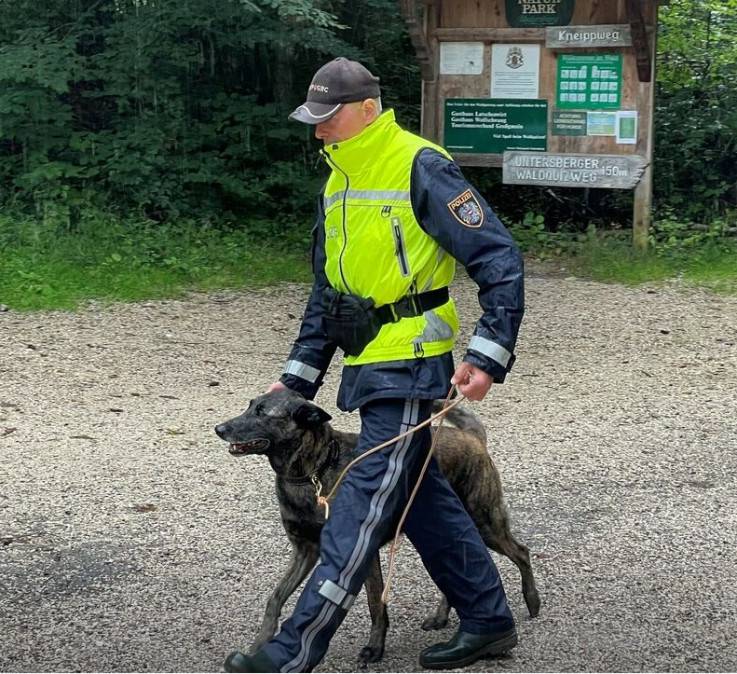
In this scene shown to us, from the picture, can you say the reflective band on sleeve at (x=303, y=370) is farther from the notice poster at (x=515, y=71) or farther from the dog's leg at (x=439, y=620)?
the notice poster at (x=515, y=71)

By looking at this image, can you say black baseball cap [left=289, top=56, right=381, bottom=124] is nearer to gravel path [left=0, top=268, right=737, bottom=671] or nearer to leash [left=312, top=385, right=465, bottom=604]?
leash [left=312, top=385, right=465, bottom=604]

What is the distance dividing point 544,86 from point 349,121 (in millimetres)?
9528

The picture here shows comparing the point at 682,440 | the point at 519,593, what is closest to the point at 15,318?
the point at 682,440

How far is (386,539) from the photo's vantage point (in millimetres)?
3889

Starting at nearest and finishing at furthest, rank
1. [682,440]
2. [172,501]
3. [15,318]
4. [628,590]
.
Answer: [628,590] → [172,501] → [682,440] → [15,318]

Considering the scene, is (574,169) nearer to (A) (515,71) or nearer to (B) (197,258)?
(A) (515,71)

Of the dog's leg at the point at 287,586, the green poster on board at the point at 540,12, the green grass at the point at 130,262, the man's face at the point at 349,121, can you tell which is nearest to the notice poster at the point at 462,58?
the green poster on board at the point at 540,12

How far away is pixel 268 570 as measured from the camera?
196 inches

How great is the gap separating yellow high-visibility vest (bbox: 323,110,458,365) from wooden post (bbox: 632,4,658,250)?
30.0 feet

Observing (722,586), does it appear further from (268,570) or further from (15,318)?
(15,318)

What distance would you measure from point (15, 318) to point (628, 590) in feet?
22.3

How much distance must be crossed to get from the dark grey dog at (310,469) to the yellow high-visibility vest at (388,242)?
0.36 metres

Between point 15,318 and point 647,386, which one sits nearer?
point 647,386

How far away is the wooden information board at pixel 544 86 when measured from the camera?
12.6 metres
